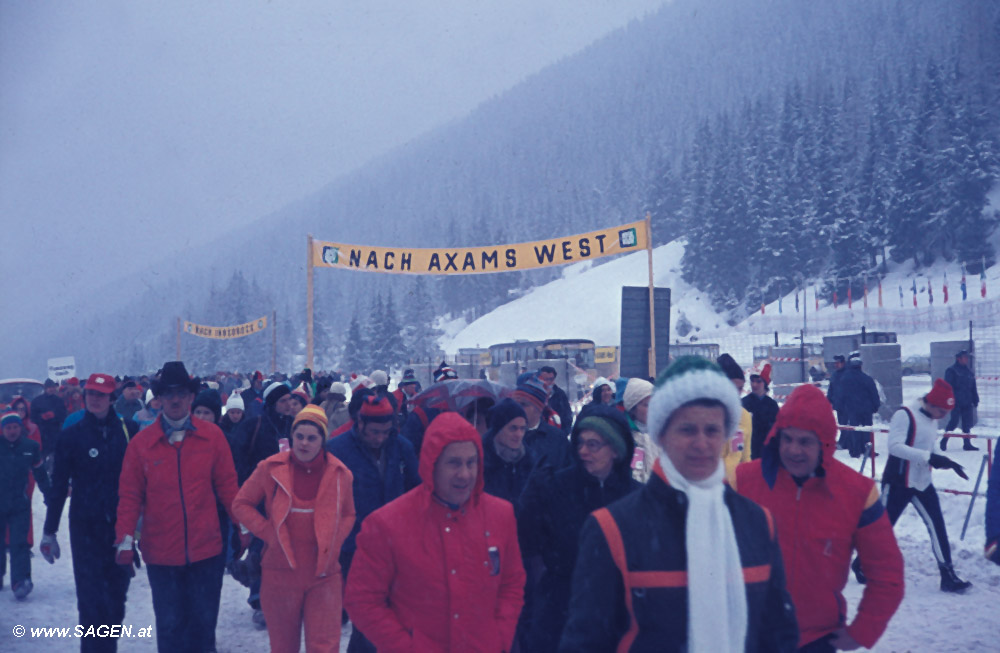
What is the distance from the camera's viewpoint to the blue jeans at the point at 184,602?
178 inches

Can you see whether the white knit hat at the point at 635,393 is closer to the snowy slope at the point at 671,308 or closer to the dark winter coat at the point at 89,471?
the dark winter coat at the point at 89,471

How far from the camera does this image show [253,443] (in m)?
6.00

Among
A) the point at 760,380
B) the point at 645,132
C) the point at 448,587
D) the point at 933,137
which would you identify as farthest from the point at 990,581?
the point at 645,132

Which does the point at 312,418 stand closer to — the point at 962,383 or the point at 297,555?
the point at 297,555

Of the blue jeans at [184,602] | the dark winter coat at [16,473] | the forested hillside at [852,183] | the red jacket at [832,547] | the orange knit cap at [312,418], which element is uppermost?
the forested hillside at [852,183]

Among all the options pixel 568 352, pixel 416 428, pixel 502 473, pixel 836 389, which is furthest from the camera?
pixel 568 352

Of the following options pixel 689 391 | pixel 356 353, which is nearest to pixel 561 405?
pixel 689 391

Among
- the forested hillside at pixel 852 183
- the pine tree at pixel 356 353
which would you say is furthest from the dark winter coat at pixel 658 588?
the pine tree at pixel 356 353

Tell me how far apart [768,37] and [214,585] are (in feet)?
667

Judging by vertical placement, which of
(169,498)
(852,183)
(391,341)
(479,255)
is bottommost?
(169,498)

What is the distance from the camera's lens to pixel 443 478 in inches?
118

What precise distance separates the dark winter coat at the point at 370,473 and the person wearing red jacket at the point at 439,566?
5.50ft

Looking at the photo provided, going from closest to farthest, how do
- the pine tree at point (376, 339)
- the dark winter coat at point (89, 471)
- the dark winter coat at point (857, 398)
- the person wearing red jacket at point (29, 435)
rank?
the dark winter coat at point (89, 471)
the person wearing red jacket at point (29, 435)
the dark winter coat at point (857, 398)
the pine tree at point (376, 339)

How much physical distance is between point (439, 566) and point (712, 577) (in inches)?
52.3
